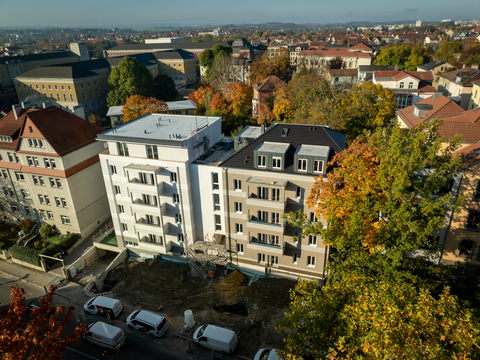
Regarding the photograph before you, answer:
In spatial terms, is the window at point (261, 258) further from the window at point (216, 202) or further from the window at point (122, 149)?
the window at point (122, 149)

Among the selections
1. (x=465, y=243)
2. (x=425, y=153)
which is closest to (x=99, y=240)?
(x=425, y=153)

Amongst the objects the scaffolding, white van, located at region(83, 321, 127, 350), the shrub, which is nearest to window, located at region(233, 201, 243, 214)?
the scaffolding

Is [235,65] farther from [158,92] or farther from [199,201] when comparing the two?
[199,201]

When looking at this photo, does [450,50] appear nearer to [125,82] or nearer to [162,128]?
[125,82]

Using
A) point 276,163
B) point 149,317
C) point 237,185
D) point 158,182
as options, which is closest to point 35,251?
point 158,182

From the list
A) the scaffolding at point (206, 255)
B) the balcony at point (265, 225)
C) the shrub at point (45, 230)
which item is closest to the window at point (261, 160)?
the balcony at point (265, 225)

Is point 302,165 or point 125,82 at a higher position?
point 125,82
